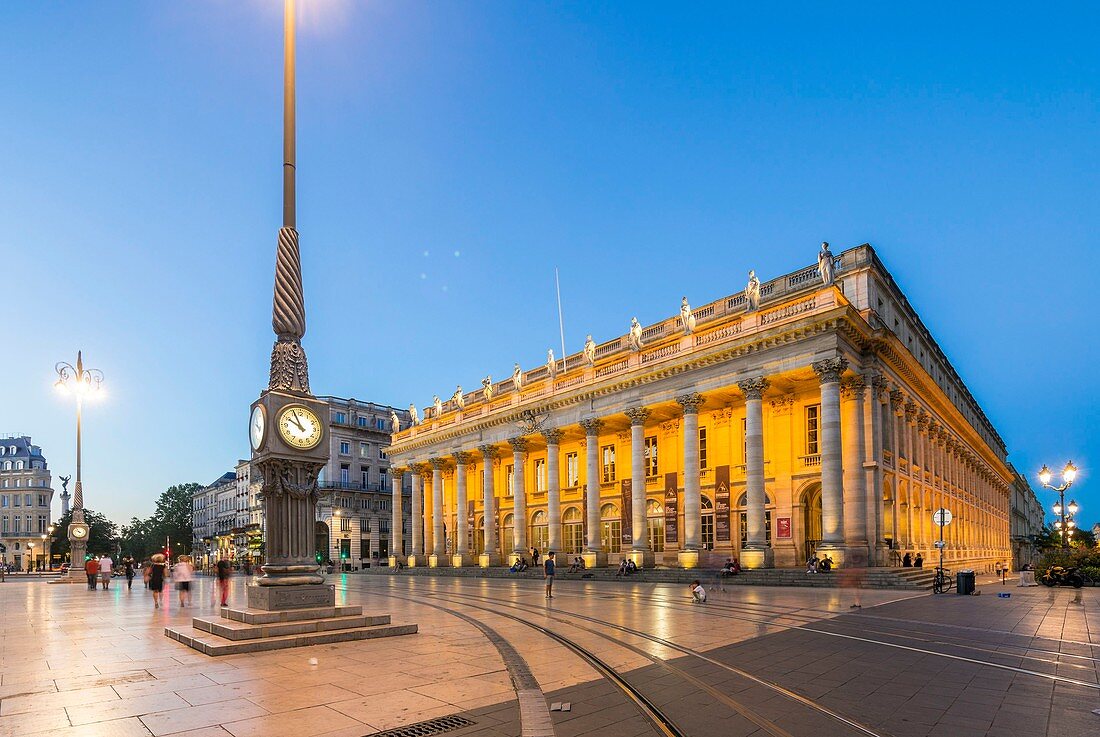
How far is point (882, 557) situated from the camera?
34625 millimetres

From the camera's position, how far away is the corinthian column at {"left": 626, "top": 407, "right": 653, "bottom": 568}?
4162 cm

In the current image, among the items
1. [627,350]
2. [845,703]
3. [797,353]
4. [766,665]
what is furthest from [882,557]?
[845,703]

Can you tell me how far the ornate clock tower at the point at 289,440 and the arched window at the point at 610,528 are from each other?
37.2 metres

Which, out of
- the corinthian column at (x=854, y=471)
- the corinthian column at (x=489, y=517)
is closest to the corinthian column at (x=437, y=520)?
the corinthian column at (x=489, y=517)

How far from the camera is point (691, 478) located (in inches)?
1586

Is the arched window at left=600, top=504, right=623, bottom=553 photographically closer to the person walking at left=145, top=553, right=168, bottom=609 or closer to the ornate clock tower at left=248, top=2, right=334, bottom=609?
the person walking at left=145, top=553, right=168, bottom=609

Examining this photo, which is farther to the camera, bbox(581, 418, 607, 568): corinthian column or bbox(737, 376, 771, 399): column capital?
bbox(581, 418, 607, 568): corinthian column

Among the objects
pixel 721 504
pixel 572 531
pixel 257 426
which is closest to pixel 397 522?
pixel 572 531

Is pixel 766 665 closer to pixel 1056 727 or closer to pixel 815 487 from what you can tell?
pixel 1056 727

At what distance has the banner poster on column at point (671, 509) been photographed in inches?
1690

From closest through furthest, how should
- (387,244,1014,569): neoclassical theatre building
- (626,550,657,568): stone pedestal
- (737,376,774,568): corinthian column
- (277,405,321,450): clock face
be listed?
1. (277,405,321,450): clock face
2. (387,244,1014,569): neoclassical theatre building
3. (737,376,774,568): corinthian column
4. (626,550,657,568): stone pedestal

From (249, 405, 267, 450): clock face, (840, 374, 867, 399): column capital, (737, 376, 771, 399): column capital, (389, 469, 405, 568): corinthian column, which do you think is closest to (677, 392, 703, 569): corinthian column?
(737, 376, 771, 399): column capital

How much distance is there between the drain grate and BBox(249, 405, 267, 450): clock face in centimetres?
765

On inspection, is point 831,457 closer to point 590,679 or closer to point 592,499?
point 592,499
